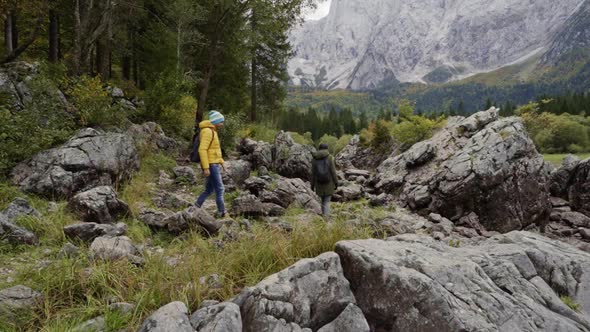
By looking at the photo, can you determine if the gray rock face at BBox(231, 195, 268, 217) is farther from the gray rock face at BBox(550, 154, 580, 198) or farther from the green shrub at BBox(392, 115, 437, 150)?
the gray rock face at BBox(550, 154, 580, 198)

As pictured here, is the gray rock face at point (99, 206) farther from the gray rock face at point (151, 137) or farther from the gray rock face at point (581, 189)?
the gray rock face at point (581, 189)

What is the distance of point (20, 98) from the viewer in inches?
414

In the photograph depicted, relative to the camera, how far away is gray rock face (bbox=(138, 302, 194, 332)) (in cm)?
303

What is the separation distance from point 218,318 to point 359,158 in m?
35.2

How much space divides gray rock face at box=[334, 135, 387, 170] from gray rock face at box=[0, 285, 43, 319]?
28.4 m

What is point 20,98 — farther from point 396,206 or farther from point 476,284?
point 396,206

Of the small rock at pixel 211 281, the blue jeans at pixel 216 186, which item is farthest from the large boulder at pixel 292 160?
the small rock at pixel 211 281

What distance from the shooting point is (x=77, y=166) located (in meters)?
9.13

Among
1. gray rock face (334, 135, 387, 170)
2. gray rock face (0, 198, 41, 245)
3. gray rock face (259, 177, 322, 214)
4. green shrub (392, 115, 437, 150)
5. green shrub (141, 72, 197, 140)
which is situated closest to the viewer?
gray rock face (0, 198, 41, 245)

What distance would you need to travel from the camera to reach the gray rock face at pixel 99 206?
23.7 ft

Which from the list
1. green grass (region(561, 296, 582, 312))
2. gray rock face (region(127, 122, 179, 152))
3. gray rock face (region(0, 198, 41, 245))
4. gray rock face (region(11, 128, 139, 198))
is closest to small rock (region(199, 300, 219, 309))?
gray rock face (region(0, 198, 41, 245))

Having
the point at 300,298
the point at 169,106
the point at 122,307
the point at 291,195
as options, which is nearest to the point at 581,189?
the point at 291,195

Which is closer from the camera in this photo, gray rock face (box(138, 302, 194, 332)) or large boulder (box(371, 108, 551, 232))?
gray rock face (box(138, 302, 194, 332))

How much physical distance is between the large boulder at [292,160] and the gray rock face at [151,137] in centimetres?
515
